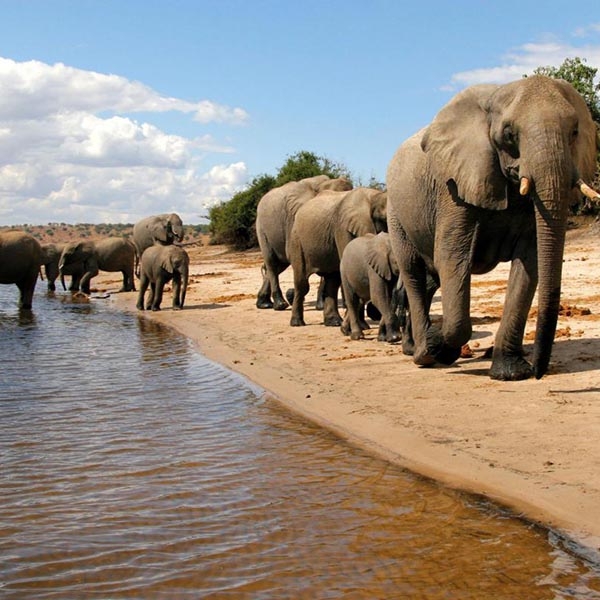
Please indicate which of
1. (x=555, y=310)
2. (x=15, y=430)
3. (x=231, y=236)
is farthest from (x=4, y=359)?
(x=231, y=236)

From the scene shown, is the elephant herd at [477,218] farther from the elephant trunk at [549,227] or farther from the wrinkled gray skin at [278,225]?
the wrinkled gray skin at [278,225]

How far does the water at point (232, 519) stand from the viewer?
424cm

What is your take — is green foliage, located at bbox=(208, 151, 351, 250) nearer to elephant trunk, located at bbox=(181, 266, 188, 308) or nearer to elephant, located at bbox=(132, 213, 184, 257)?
elephant, located at bbox=(132, 213, 184, 257)

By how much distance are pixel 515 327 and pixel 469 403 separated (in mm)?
1105

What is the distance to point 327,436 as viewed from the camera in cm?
712

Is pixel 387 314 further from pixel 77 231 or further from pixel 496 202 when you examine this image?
pixel 77 231

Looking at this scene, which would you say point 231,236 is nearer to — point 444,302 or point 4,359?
point 4,359

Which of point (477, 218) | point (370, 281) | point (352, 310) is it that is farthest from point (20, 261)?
point (477, 218)

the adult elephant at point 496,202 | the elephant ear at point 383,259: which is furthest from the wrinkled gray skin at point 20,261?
the adult elephant at point 496,202

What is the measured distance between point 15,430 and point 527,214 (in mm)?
4532

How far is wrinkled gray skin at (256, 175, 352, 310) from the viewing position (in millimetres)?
16719

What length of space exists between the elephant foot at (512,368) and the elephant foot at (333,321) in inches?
211

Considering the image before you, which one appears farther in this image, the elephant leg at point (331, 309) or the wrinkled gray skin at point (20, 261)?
the wrinkled gray skin at point (20, 261)

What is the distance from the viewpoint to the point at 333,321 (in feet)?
44.3
